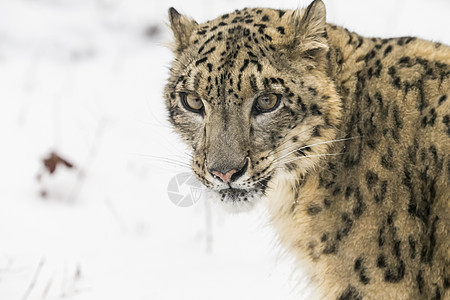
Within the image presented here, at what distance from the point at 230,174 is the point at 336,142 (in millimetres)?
701

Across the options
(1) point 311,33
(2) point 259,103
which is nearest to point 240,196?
(2) point 259,103

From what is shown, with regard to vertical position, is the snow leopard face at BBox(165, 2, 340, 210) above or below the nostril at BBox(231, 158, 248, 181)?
above

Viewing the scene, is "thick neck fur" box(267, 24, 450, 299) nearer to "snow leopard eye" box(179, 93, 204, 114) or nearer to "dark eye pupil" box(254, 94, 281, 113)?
"dark eye pupil" box(254, 94, 281, 113)

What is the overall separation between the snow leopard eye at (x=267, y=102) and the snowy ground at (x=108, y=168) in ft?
2.55

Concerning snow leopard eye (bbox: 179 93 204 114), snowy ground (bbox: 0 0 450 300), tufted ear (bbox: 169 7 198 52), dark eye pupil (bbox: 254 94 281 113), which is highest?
tufted ear (bbox: 169 7 198 52)

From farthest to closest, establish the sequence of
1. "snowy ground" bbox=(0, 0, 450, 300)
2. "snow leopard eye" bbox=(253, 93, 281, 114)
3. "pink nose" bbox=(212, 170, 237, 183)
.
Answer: "snowy ground" bbox=(0, 0, 450, 300), "snow leopard eye" bbox=(253, 93, 281, 114), "pink nose" bbox=(212, 170, 237, 183)

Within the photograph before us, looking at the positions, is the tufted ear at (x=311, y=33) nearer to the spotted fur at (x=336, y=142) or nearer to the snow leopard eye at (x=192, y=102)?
the spotted fur at (x=336, y=142)

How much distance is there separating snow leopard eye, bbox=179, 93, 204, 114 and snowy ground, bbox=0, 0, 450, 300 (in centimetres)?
38

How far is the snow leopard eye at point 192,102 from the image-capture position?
175 inches

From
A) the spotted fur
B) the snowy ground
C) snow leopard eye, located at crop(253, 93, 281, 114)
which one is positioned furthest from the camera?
the snowy ground

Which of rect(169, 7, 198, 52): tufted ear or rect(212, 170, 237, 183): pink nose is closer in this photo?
rect(212, 170, 237, 183): pink nose

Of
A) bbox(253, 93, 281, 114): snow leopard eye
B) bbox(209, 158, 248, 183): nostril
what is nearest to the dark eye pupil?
bbox(253, 93, 281, 114): snow leopard eye

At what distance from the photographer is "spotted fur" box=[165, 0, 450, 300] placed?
13.0ft

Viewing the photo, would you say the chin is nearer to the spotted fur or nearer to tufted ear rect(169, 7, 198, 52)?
the spotted fur
